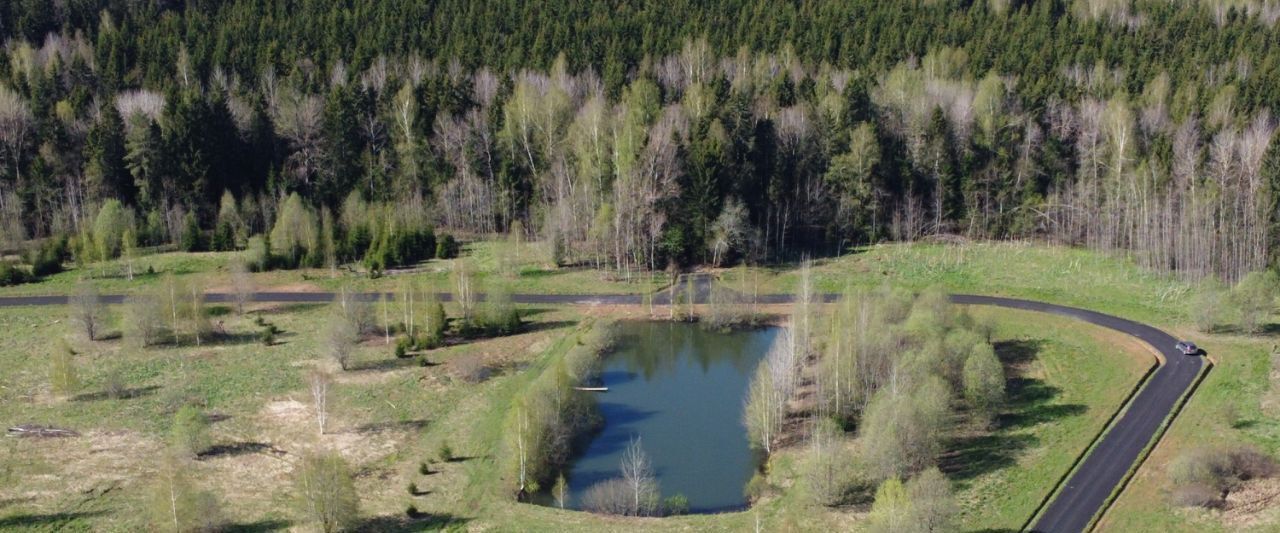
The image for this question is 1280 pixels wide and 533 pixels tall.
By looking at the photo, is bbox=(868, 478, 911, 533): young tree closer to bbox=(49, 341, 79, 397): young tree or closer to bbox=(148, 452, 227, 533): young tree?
bbox=(148, 452, 227, 533): young tree

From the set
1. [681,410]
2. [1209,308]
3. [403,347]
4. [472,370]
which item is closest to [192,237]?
[403,347]

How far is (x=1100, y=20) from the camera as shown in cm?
14425

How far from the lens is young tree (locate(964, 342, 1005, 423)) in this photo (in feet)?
205

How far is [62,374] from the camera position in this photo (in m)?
68.0

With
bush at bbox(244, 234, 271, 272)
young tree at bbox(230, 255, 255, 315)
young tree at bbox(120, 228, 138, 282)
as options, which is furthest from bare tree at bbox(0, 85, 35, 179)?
young tree at bbox(230, 255, 255, 315)

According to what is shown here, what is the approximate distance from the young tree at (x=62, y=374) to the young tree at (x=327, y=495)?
83.2 feet

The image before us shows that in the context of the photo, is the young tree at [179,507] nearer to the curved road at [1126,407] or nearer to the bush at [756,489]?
the bush at [756,489]

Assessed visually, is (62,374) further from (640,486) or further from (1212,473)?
(1212,473)

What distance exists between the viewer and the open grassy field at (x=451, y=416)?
53.5m

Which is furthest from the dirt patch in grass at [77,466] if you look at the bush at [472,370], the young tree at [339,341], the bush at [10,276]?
the bush at [10,276]

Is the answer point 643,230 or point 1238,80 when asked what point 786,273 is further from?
point 1238,80

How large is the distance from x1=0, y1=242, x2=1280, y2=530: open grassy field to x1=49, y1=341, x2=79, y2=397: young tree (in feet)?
2.64

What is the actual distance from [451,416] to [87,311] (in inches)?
1223

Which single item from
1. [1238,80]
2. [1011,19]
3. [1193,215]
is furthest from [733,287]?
[1011,19]
